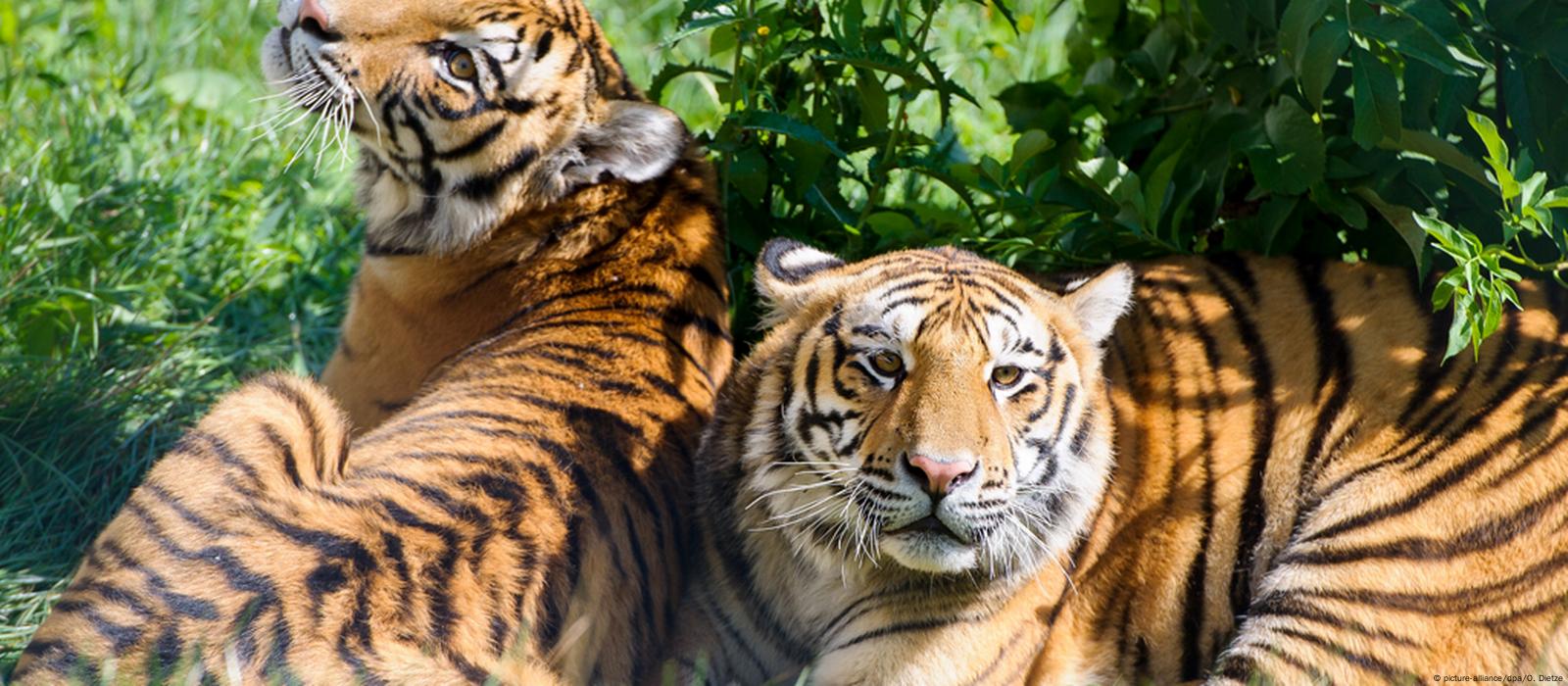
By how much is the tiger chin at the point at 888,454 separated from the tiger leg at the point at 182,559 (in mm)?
793

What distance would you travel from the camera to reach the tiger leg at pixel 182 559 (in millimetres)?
2574

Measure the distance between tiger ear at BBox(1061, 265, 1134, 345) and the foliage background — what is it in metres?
0.52

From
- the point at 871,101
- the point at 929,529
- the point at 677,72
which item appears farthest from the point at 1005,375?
the point at 677,72

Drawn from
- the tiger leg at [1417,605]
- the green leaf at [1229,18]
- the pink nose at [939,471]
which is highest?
the green leaf at [1229,18]

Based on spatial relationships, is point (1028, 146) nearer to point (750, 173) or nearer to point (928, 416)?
point (750, 173)

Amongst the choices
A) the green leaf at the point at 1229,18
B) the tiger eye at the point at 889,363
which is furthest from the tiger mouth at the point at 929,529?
the green leaf at the point at 1229,18

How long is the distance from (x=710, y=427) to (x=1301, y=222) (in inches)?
57.3

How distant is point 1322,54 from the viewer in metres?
3.02

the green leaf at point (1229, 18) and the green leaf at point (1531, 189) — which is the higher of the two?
the green leaf at point (1229, 18)

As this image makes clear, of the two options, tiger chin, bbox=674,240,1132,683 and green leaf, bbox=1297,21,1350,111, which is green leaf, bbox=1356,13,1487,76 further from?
tiger chin, bbox=674,240,1132,683

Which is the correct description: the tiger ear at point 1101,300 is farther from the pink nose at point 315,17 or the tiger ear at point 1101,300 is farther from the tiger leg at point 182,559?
the pink nose at point 315,17

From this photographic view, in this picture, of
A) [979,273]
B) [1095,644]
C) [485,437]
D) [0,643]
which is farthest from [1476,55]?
[0,643]

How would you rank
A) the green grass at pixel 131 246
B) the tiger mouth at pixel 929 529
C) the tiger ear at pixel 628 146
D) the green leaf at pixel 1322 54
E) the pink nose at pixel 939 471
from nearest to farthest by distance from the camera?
1. the pink nose at pixel 939 471
2. the tiger mouth at pixel 929 529
3. the green leaf at pixel 1322 54
4. the tiger ear at pixel 628 146
5. the green grass at pixel 131 246

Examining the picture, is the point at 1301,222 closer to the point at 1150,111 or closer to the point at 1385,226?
the point at 1385,226
